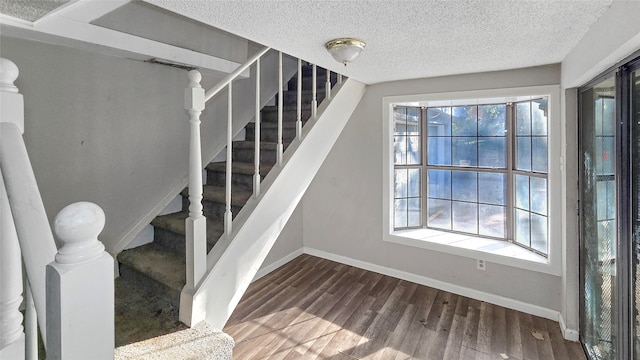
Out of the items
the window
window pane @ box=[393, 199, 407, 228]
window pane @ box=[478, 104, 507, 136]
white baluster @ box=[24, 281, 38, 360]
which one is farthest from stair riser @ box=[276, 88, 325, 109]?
white baluster @ box=[24, 281, 38, 360]

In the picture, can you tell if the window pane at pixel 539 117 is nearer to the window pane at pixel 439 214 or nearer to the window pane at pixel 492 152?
the window pane at pixel 492 152

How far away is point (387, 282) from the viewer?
3213 mm

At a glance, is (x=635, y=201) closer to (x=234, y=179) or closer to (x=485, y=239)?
(x=485, y=239)

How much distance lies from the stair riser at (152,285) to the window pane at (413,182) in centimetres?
272

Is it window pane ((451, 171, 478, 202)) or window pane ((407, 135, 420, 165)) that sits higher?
window pane ((407, 135, 420, 165))

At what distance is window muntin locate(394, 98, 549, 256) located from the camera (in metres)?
2.86

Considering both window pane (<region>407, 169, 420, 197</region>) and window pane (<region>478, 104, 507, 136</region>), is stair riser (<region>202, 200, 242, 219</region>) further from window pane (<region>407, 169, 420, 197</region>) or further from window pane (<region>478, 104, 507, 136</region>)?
window pane (<region>478, 104, 507, 136</region>)

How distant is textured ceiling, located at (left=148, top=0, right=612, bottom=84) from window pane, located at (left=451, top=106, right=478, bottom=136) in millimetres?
1047

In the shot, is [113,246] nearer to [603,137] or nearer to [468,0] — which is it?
[468,0]

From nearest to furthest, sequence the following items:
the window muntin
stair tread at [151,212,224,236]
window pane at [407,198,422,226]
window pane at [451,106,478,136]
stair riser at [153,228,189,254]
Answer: stair tread at [151,212,224,236], stair riser at [153,228,189,254], the window muntin, window pane at [451,106,478,136], window pane at [407,198,422,226]

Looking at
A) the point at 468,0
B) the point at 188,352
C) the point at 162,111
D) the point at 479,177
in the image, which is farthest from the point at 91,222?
the point at 479,177

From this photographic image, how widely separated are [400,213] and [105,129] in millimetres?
A: 2919

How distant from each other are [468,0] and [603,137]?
123cm

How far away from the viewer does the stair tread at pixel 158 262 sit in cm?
171
